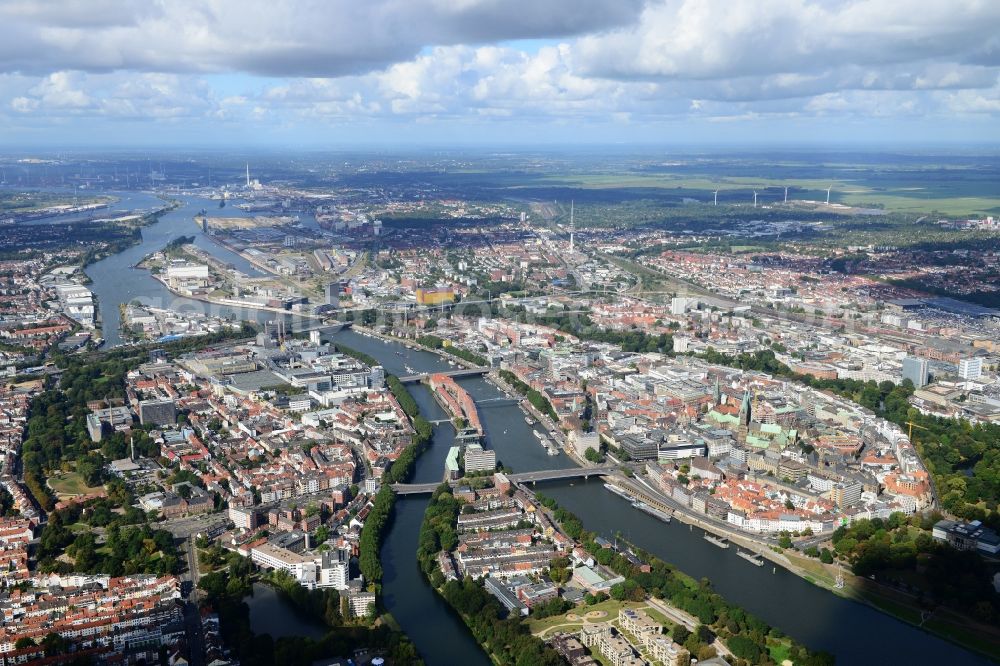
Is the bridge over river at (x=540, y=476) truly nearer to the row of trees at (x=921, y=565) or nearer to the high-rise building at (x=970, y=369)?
the row of trees at (x=921, y=565)

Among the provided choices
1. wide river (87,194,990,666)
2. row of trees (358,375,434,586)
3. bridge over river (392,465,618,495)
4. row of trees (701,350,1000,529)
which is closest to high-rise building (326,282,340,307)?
row of trees (358,375,434,586)

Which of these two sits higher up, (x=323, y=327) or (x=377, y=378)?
(x=377, y=378)

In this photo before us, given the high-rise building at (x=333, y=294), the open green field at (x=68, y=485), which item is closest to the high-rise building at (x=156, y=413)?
the open green field at (x=68, y=485)

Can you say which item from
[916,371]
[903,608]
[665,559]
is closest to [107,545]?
[665,559]

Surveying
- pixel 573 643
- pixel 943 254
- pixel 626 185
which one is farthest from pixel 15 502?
pixel 626 185

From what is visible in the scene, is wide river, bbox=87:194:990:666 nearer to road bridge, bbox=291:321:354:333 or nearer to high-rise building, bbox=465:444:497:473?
high-rise building, bbox=465:444:497:473

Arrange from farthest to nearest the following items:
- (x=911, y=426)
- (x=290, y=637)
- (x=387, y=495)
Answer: (x=911, y=426), (x=387, y=495), (x=290, y=637)

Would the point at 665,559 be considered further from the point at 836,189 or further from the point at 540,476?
the point at 836,189
